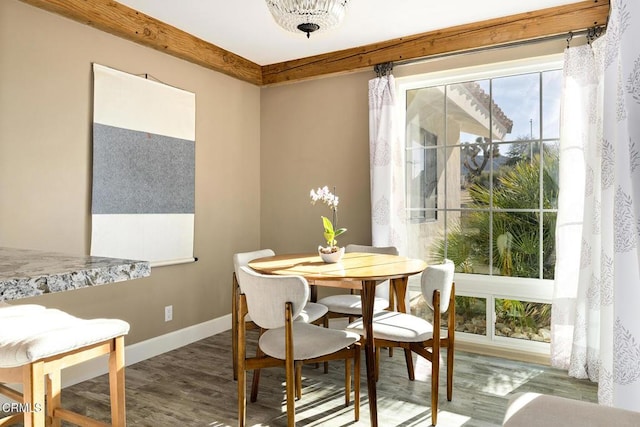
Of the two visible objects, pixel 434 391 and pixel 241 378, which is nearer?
pixel 241 378

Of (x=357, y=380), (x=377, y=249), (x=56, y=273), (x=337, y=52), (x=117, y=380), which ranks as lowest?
(x=357, y=380)

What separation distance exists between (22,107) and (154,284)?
5.01ft

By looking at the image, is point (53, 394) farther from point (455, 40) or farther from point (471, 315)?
point (455, 40)

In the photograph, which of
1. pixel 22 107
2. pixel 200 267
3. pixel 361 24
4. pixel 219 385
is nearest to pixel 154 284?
pixel 200 267

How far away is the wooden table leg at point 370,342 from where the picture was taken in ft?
7.30

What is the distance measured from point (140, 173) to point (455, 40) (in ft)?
8.71

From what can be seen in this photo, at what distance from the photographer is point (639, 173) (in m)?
1.07

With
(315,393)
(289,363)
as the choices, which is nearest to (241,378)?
(289,363)

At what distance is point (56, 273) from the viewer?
1.11 m

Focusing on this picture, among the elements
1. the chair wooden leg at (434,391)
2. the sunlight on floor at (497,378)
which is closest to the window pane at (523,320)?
the sunlight on floor at (497,378)

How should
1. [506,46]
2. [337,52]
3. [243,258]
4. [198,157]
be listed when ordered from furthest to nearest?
[337,52] < [198,157] < [506,46] < [243,258]

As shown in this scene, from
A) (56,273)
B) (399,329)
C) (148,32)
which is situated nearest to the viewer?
(56,273)

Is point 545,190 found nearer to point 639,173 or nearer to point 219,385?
point 639,173

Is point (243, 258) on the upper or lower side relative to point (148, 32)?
lower
